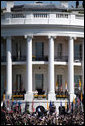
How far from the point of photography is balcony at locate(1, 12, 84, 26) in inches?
2788

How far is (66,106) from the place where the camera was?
2756 inches

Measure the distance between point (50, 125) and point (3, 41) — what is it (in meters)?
28.0

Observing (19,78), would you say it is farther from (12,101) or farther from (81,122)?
(81,122)

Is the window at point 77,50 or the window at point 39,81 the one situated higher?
the window at point 77,50

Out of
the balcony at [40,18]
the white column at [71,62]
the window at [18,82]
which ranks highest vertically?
the balcony at [40,18]

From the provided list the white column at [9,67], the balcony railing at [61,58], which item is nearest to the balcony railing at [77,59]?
the balcony railing at [61,58]

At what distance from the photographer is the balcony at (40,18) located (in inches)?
2788

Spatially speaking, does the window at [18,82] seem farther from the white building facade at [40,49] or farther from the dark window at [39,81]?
the dark window at [39,81]

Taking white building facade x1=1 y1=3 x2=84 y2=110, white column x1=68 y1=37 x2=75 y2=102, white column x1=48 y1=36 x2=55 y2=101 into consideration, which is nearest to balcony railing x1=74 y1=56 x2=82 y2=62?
white building facade x1=1 y1=3 x2=84 y2=110

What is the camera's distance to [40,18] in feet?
233

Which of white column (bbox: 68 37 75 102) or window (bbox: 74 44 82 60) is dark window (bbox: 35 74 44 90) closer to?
white column (bbox: 68 37 75 102)

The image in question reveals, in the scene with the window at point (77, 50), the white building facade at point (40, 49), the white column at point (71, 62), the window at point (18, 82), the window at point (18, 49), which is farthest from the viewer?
the window at point (77, 50)

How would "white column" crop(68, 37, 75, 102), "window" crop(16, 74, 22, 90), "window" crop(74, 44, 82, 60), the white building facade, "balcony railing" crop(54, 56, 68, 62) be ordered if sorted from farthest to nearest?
"window" crop(74, 44, 82, 60), "window" crop(16, 74, 22, 90), "balcony railing" crop(54, 56, 68, 62), "white column" crop(68, 37, 75, 102), the white building facade

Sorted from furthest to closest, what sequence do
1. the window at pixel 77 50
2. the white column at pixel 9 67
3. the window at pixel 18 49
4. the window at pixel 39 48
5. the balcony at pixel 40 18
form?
the window at pixel 77 50 → the window at pixel 18 49 → the window at pixel 39 48 → the white column at pixel 9 67 → the balcony at pixel 40 18
